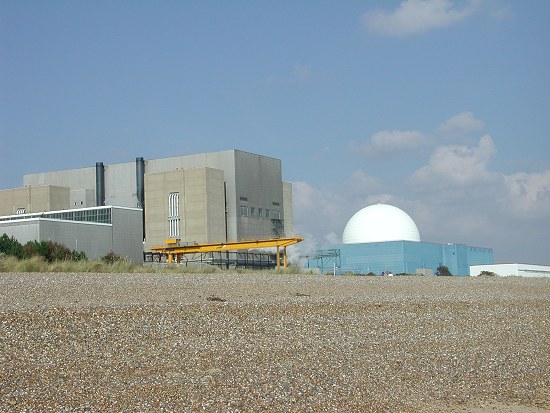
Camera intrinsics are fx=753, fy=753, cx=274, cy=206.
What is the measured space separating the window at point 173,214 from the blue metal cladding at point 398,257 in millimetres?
18480

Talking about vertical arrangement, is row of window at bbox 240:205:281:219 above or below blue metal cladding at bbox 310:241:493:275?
above

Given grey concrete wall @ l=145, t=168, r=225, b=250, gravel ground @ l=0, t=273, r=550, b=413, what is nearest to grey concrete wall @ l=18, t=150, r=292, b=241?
grey concrete wall @ l=145, t=168, r=225, b=250

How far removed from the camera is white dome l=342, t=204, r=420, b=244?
286ft

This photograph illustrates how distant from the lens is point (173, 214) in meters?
75.1

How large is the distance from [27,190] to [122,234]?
20.9 meters

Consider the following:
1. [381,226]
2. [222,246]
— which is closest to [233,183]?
[222,246]

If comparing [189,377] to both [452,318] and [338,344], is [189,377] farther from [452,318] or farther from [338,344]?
[452,318]

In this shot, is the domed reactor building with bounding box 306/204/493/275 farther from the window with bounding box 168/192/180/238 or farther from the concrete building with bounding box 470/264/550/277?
the window with bounding box 168/192/180/238

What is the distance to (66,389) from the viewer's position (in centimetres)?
1053

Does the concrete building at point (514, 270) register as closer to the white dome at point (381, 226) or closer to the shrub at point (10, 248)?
the white dome at point (381, 226)

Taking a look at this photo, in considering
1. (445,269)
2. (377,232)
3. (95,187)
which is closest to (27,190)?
(95,187)

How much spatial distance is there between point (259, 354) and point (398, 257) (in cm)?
7077

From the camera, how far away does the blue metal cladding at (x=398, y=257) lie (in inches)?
3270

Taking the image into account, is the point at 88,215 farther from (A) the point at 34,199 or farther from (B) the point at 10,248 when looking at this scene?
(B) the point at 10,248
